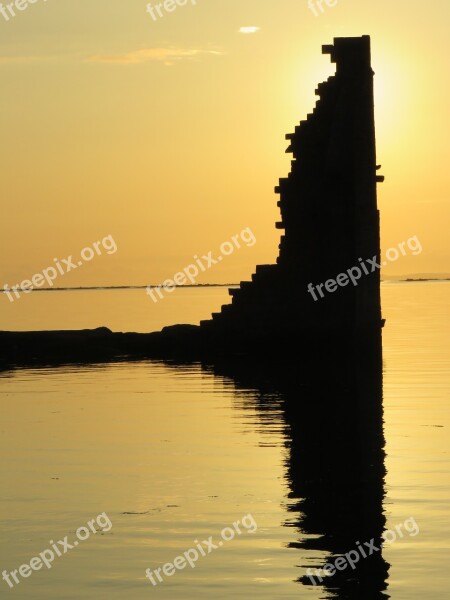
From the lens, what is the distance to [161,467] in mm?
15352

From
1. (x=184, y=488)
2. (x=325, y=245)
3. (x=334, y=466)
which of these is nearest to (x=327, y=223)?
(x=325, y=245)

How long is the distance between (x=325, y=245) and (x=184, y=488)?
1993 centimetres

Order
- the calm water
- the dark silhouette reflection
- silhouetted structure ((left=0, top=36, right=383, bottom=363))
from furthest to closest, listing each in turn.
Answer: silhouetted structure ((left=0, top=36, right=383, bottom=363)) < the dark silhouette reflection < the calm water

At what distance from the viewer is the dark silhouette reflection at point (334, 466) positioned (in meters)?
10.3

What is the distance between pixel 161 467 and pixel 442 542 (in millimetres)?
4816

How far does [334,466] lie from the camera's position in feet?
49.9

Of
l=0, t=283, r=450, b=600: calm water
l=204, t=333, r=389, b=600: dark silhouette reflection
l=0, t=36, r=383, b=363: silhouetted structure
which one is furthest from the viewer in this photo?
l=0, t=36, r=383, b=363: silhouetted structure

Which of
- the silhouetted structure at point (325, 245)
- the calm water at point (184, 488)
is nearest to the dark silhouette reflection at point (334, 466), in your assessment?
the calm water at point (184, 488)

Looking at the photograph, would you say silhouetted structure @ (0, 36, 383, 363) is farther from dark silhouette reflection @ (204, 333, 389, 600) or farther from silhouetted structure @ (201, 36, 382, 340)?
dark silhouette reflection @ (204, 333, 389, 600)

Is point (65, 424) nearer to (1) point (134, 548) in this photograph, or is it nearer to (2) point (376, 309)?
(1) point (134, 548)

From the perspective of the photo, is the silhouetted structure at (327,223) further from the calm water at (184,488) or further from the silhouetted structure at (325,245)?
the calm water at (184,488)

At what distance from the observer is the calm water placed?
10078 millimetres

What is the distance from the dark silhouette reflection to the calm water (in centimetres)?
9

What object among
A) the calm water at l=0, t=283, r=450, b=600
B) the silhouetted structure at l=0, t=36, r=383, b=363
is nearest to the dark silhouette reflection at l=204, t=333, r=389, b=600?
the calm water at l=0, t=283, r=450, b=600
